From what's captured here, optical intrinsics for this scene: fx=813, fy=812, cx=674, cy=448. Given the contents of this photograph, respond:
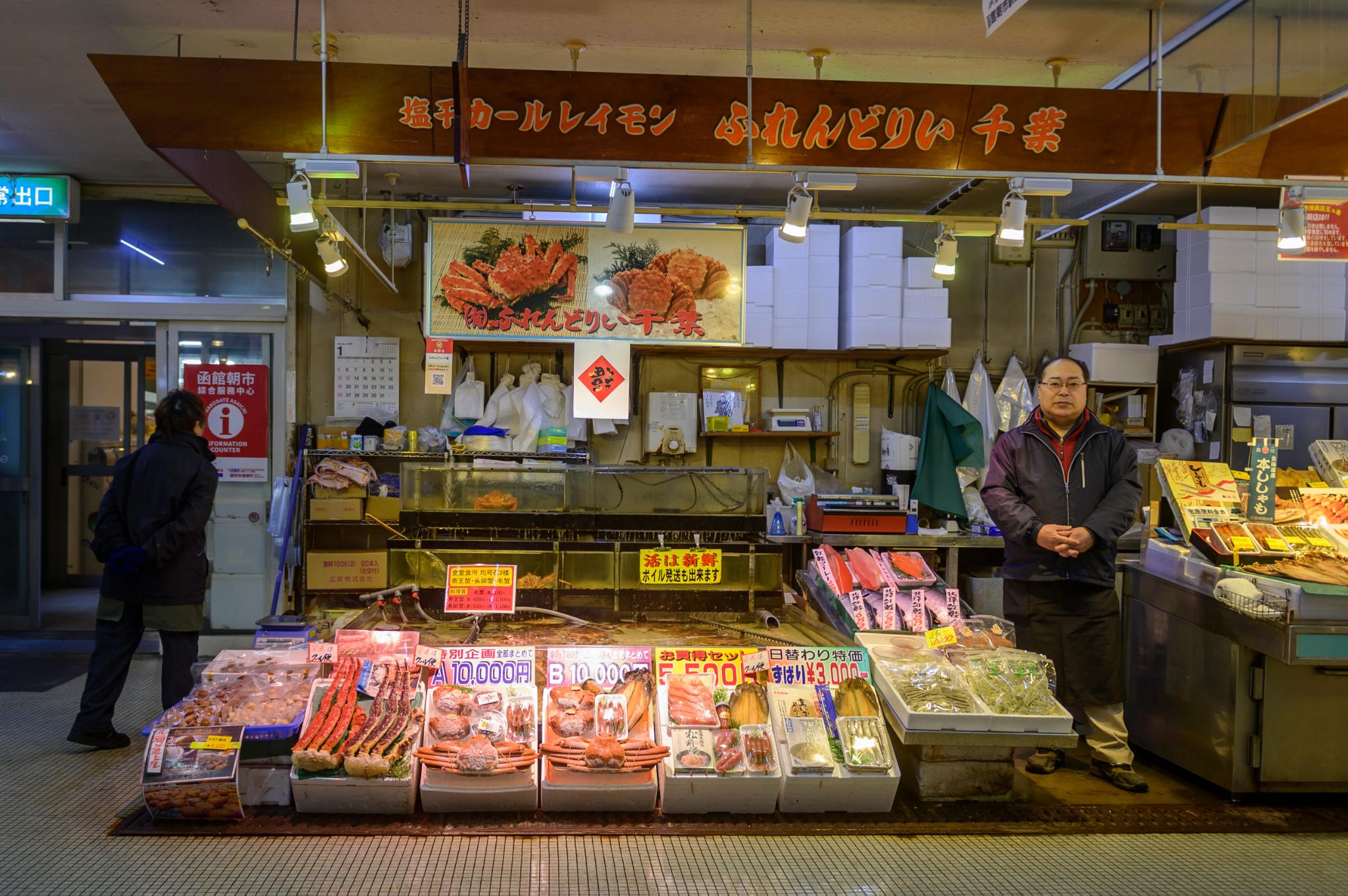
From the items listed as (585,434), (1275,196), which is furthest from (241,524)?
(1275,196)

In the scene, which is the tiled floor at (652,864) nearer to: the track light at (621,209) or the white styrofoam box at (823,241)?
the track light at (621,209)

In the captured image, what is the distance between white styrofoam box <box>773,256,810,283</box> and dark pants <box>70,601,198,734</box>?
16.3ft

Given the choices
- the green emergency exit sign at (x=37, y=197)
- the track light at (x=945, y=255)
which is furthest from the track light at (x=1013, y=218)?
Result: the green emergency exit sign at (x=37, y=197)

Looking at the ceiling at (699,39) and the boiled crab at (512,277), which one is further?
the boiled crab at (512,277)

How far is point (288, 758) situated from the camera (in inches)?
138

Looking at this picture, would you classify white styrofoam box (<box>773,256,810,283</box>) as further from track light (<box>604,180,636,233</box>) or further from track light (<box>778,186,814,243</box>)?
track light (<box>604,180,636,233</box>)

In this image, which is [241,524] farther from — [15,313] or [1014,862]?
[1014,862]

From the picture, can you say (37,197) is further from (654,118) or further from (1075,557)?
(1075,557)

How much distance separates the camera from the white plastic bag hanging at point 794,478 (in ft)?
24.0

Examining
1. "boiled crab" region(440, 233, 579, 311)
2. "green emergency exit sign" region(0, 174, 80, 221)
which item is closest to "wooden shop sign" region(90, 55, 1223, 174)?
"boiled crab" region(440, 233, 579, 311)

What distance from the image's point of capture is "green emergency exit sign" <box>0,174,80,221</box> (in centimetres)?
687

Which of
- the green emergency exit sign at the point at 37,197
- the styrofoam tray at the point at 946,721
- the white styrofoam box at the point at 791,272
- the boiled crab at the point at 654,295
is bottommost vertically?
the styrofoam tray at the point at 946,721

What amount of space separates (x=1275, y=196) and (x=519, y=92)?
666 cm

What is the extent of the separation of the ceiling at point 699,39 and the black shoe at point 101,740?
3.33 metres
